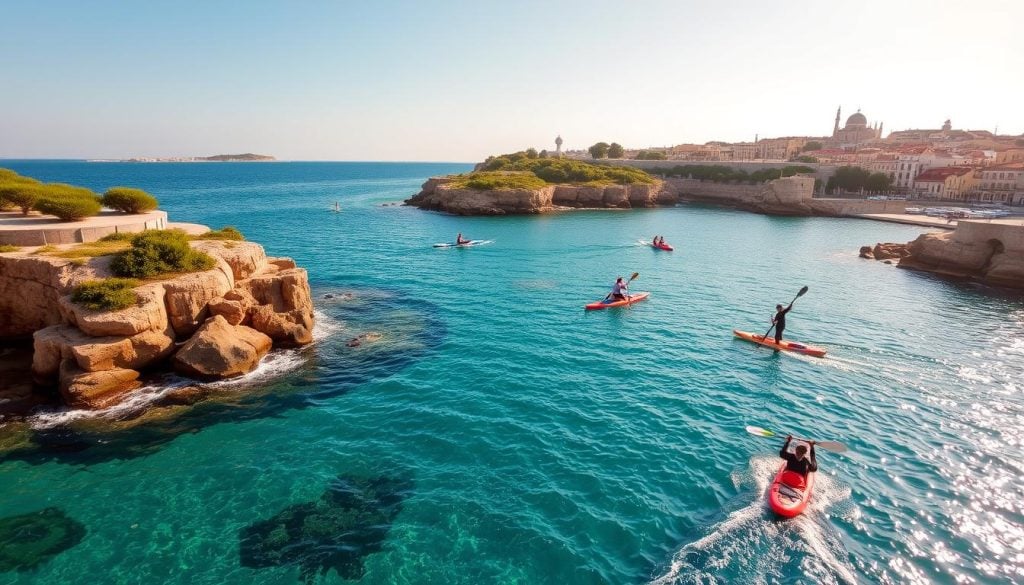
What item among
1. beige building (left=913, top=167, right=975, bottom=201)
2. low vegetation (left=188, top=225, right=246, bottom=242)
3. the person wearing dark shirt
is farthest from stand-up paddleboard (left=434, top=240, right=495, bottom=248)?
beige building (left=913, top=167, right=975, bottom=201)

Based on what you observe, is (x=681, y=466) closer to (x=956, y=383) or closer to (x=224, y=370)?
(x=956, y=383)

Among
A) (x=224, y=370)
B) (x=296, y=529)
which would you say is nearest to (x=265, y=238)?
(x=224, y=370)

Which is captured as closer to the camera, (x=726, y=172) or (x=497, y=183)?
(x=497, y=183)

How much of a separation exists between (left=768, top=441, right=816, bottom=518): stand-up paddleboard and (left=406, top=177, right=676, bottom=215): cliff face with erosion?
73329 millimetres

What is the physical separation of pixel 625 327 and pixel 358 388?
52.7ft

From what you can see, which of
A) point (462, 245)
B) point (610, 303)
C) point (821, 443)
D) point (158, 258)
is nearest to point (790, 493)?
point (821, 443)

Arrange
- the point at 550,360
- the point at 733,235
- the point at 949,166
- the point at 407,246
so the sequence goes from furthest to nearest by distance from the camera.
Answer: the point at 949,166 → the point at 733,235 → the point at 407,246 → the point at 550,360

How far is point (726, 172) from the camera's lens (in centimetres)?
11819

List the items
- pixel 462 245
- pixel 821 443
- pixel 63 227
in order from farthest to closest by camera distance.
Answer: pixel 462 245
pixel 63 227
pixel 821 443

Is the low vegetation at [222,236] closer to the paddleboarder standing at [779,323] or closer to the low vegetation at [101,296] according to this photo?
the low vegetation at [101,296]

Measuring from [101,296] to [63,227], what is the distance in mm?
10294

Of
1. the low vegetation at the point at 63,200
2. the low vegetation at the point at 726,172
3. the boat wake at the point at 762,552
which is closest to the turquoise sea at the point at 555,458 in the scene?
the boat wake at the point at 762,552

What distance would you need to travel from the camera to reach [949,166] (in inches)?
4213

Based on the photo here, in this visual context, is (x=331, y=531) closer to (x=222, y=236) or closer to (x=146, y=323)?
(x=146, y=323)
